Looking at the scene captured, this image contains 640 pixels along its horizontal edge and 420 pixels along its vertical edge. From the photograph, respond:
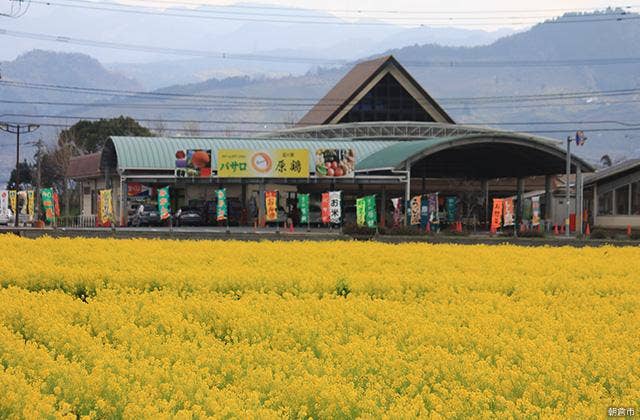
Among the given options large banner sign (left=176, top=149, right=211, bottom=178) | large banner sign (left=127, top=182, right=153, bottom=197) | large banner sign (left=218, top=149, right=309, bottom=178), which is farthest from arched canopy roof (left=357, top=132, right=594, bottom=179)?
large banner sign (left=127, top=182, right=153, bottom=197)

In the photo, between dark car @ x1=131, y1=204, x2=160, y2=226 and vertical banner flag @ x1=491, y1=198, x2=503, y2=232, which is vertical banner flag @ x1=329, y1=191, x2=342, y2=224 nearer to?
vertical banner flag @ x1=491, y1=198, x2=503, y2=232

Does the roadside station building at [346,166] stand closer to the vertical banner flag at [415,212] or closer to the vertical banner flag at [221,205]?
the vertical banner flag at [415,212]

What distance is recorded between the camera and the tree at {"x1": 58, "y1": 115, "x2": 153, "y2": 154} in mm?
101812

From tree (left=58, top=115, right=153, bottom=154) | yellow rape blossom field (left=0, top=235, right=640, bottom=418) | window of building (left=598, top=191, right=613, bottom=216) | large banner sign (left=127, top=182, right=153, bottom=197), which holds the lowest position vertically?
yellow rape blossom field (left=0, top=235, right=640, bottom=418)

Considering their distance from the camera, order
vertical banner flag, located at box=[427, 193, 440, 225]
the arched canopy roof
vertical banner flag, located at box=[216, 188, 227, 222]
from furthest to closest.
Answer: vertical banner flag, located at box=[216, 188, 227, 222], the arched canopy roof, vertical banner flag, located at box=[427, 193, 440, 225]

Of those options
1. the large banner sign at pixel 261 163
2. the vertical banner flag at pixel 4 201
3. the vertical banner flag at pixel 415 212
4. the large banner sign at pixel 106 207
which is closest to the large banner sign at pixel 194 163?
the large banner sign at pixel 261 163

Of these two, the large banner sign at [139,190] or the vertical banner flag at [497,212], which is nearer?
the vertical banner flag at [497,212]

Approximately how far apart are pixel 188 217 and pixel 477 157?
64.8 ft

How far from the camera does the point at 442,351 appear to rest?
328 inches

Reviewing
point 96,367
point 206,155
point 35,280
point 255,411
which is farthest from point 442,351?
point 206,155

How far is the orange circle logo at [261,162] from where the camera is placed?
56.7m

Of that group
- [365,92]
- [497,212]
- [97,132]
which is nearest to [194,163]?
[497,212]

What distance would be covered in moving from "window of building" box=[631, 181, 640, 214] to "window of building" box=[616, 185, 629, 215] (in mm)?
389

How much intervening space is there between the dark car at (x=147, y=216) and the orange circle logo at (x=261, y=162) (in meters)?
7.34
